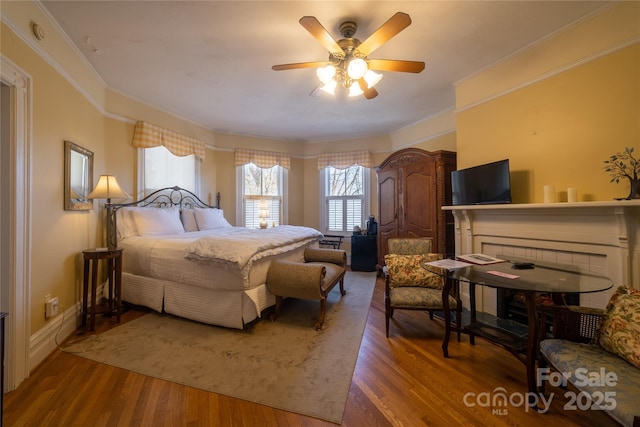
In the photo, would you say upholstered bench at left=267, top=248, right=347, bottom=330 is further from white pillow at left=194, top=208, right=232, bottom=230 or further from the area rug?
white pillow at left=194, top=208, right=232, bottom=230

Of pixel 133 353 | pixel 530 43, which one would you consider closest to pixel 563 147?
pixel 530 43

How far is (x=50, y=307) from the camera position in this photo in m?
2.15

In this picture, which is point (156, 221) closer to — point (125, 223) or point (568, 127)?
point (125, 223)

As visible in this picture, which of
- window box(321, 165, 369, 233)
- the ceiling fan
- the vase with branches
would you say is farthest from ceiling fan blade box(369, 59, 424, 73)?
window box(321, 165, 369, 233)

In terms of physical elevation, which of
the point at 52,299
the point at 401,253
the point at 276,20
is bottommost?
the point at 52,299

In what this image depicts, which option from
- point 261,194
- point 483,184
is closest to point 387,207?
point 483,184

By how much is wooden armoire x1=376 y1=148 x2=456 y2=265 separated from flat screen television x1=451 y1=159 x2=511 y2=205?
0.60 metres

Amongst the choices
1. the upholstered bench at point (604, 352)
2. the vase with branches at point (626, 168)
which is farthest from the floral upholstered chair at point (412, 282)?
the vase with branches at point (626, 168)

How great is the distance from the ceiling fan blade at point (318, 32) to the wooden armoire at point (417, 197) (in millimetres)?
2249

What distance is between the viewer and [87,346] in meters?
2.22

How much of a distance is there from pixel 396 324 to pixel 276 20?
2.98 metres

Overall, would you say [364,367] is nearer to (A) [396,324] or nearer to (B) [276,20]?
(A) [396,324]

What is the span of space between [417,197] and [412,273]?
1.65m

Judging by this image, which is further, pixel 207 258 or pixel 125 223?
pixel 125 223
